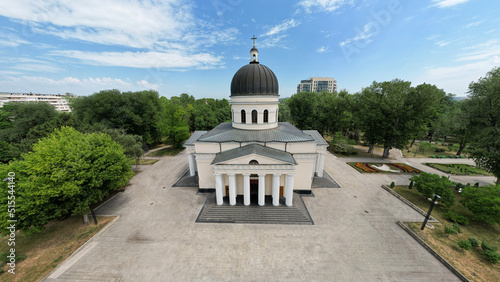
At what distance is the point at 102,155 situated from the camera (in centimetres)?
1582

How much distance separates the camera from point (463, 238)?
13.6m

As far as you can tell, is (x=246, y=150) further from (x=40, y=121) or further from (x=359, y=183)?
(x=40, y=121)

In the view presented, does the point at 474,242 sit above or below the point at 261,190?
below

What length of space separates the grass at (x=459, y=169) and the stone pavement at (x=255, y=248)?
17.2 metres

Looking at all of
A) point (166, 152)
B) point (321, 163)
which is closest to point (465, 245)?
point (321, 163)

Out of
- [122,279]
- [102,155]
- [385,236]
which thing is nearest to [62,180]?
[102,155]

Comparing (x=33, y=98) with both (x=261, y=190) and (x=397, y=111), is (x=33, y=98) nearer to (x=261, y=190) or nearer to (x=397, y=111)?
(x=261, y=190)

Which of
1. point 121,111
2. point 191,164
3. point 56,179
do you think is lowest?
point 191,164

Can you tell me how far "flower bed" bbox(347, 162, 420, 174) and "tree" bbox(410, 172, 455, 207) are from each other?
25.1ft

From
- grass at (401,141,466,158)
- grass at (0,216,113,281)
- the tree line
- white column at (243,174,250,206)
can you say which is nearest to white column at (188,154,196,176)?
grass at (0,216,113,281)

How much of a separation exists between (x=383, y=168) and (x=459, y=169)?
40.0ft

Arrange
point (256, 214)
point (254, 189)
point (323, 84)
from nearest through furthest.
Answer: point (256, 214), point (254, 189), point (323, 84)

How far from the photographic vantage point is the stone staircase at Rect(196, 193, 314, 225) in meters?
15.5

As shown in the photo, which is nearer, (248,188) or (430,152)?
(248,188)
